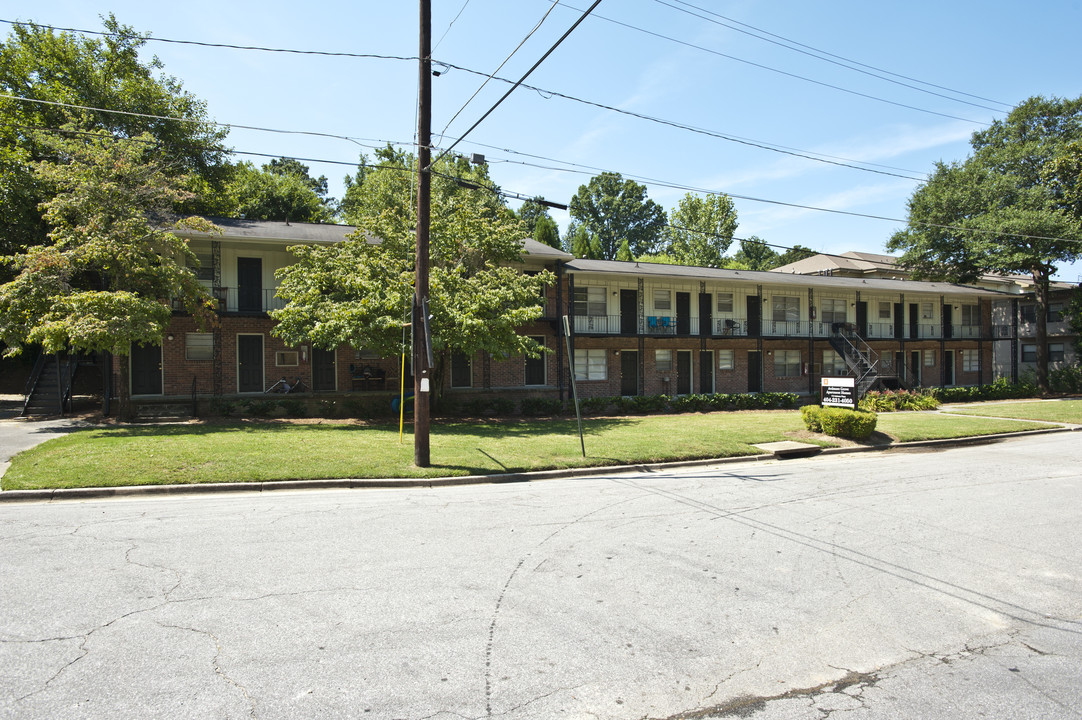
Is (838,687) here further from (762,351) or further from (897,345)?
(897,345)

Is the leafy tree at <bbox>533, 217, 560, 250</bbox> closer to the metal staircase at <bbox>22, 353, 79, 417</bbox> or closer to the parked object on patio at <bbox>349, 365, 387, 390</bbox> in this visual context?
the parked object on patio at <bbox>349, 365, 387, 390</bbox>

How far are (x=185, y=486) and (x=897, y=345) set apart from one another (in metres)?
36.1

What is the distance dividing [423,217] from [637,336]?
17.5 metres

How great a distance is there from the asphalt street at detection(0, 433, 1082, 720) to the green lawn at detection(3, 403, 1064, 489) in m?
1.91

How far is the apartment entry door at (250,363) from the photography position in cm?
2242

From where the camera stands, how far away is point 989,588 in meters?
5.46

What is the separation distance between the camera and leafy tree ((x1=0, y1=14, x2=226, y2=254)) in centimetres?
2234

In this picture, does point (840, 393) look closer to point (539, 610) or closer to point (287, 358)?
point (539, 610)

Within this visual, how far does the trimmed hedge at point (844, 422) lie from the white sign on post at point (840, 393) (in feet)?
2.81

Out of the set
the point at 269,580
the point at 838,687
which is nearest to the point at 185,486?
the point at 269,580

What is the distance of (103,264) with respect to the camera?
16.7 m

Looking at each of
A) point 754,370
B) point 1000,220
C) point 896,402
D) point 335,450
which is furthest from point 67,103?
point 1000,220

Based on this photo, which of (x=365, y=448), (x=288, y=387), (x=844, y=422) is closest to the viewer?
(x=365, y=448)

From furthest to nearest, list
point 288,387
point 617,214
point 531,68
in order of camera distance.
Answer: point 617,214 < point 288,387 < point 531,68
